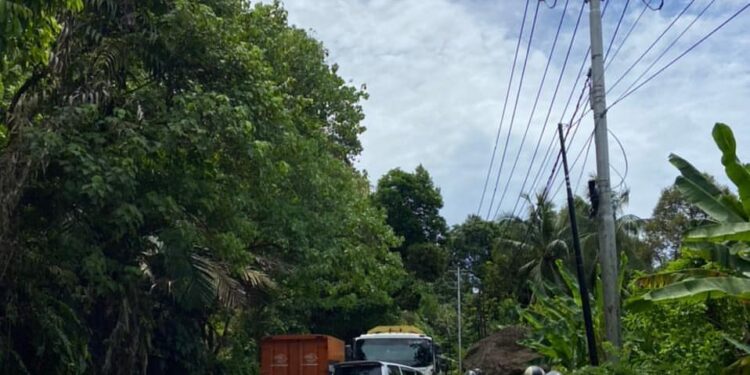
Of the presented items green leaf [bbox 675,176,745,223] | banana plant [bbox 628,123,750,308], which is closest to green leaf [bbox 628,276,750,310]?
banana plant [bbox 628,123,750,308]

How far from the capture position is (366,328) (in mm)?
35688

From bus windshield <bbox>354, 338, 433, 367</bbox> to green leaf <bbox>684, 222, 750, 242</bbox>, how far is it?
15286 millimetres

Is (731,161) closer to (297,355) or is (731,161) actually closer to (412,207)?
(297,355)

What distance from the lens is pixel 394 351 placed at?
87.8ft

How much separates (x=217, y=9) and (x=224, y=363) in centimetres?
955

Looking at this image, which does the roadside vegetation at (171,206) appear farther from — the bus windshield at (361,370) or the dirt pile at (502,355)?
the dirt pile at (502,355)

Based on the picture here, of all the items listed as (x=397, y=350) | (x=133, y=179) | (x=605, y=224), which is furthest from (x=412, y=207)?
(x=133, y=179)

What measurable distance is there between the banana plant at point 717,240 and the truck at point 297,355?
9.75m

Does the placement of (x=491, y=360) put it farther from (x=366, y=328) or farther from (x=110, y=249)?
(x=110, y=249)

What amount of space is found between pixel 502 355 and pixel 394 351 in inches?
149

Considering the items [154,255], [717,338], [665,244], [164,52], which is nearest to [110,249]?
[154,255]

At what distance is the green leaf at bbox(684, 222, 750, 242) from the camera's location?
12109 mm

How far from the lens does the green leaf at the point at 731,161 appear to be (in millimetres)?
12508

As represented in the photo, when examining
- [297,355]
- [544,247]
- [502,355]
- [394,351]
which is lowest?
[297,355]
